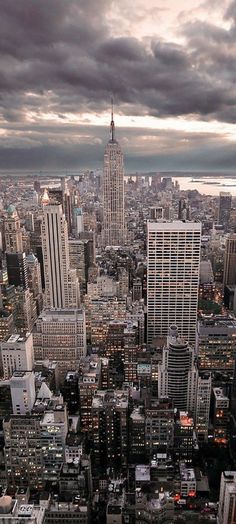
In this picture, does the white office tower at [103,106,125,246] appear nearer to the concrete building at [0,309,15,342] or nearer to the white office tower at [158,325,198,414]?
the concrete building at [0,309,15,342]

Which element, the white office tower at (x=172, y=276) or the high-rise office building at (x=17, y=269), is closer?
the white office tower at (x=172, y=276)

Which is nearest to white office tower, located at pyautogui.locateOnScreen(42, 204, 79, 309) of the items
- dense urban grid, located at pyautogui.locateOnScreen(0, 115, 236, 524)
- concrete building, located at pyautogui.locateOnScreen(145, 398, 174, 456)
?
dense urban grid, located at pyautogui.locateOnScreen(0, 115, 236, 524)

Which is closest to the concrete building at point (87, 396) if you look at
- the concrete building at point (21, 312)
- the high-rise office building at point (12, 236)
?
the concrete building at point (21, 312)

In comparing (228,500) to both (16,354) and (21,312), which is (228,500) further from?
(21,312)

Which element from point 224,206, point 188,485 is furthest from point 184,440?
point 224,206

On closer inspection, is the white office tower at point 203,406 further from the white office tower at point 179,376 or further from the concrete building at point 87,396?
the concrete building at point 87,396
